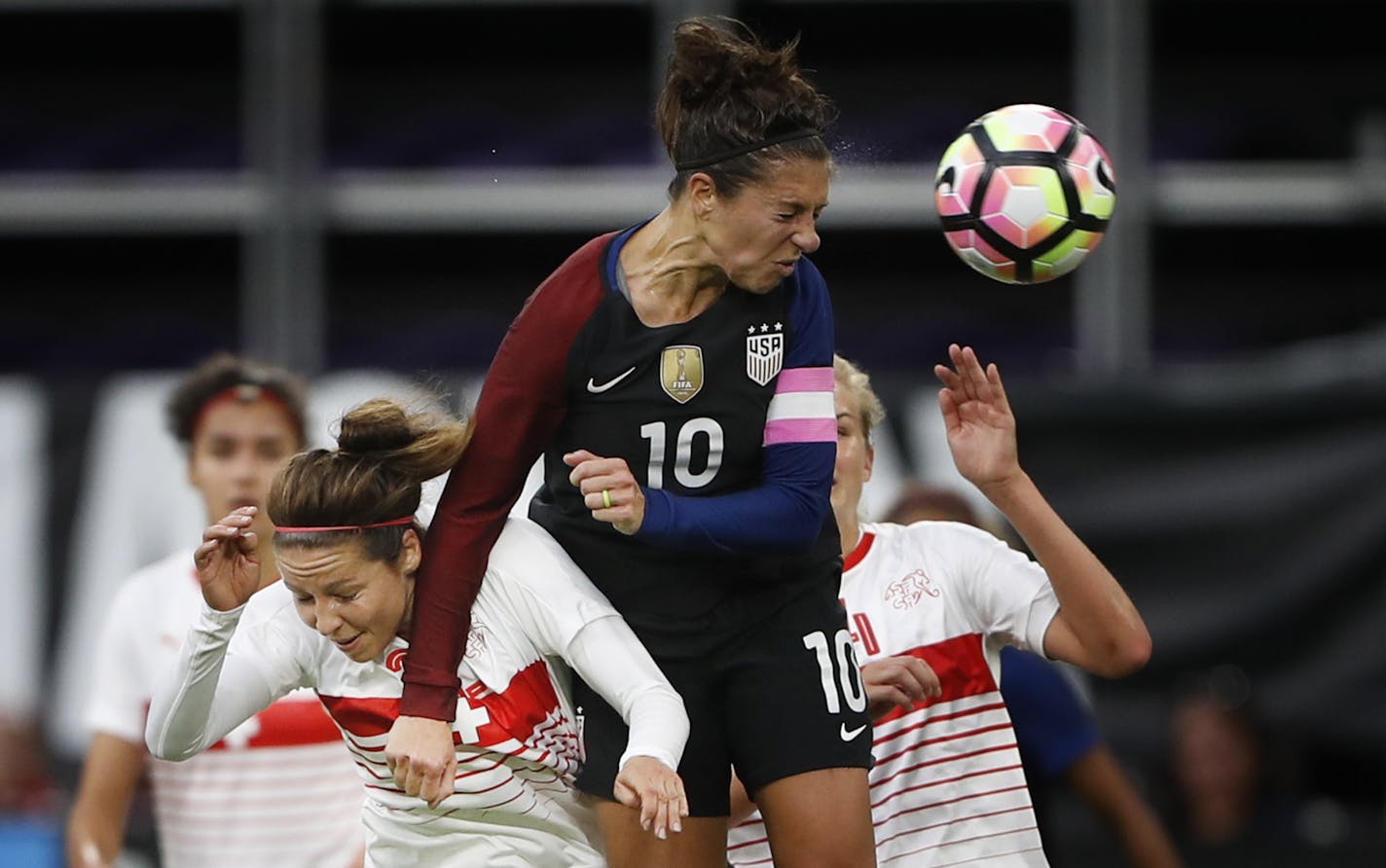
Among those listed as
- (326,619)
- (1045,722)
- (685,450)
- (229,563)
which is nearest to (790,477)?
(685,450)

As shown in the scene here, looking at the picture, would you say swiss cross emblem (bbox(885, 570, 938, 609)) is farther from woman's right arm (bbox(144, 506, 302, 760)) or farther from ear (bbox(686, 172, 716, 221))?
woman's right arm (bbox(144, 506, 302, 760))

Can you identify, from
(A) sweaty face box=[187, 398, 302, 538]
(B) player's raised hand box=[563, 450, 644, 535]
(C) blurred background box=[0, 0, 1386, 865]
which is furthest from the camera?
Result: (C) blurred background box=[0, 0, 1386, 865]

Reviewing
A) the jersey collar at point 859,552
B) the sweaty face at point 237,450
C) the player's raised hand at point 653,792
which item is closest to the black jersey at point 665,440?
the player's raised hand at point 653,792

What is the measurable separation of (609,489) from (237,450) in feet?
Answer: 5.82

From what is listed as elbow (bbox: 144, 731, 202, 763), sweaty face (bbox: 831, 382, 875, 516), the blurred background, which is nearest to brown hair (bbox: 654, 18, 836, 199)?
sweaty face (bbox: 831, 382, 875, 516)

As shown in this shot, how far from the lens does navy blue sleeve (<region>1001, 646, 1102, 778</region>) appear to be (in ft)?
14.3

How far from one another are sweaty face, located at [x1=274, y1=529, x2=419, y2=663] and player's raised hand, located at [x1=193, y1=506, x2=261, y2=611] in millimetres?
68

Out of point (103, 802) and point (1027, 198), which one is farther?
point (103, 802)

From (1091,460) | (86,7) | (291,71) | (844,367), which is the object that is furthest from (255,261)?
(844,367)

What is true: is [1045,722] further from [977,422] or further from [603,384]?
[603,384]

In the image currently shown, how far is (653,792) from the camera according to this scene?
2895mm

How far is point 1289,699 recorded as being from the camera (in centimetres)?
677

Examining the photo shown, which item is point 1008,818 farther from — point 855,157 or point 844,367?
point 855,157

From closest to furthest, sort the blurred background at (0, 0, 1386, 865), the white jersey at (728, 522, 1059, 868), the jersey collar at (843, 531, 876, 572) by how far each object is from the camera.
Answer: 1. the white jersey at (728, 522, 1059, 868)
2. the jersey collar at (843, 531, 876, 572)
3. the blurred background at (0, 0, 1386, 865)
